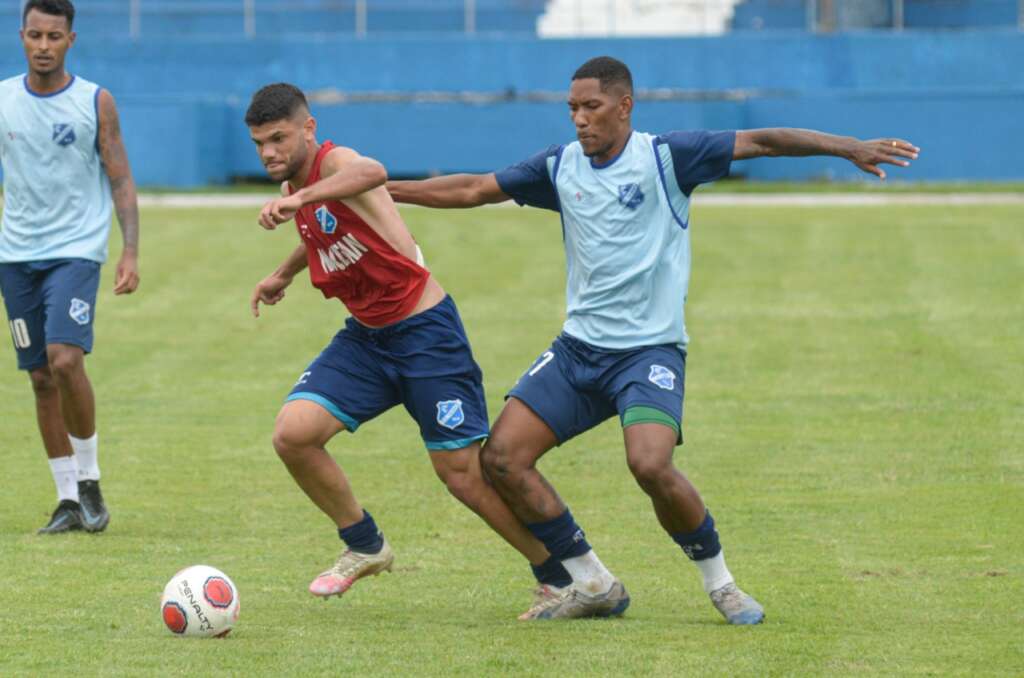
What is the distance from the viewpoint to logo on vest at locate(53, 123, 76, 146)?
911cm

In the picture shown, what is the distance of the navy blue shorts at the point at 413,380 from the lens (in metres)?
7.57

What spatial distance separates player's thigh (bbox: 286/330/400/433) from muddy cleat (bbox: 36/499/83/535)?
7.20 ft

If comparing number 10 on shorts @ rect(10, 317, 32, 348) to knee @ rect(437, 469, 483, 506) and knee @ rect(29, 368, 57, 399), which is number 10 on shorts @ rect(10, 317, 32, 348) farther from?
knee @ rect(437, 469, 483, 506)

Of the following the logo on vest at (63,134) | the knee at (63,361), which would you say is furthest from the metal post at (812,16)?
the knee at (63,361)

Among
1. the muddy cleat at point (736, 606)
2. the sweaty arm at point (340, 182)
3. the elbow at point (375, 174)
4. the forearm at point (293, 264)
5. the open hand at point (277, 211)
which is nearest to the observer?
the open hand at point (277, 211)

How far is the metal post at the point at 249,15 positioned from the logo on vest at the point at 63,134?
A: 34.9 metres

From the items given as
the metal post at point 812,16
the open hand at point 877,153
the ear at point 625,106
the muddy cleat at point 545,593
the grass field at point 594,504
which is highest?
the metal post at point 812,16

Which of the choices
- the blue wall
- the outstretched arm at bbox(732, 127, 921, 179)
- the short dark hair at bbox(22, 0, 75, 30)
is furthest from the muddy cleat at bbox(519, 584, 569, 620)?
the blue wall

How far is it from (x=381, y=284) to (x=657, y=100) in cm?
3175

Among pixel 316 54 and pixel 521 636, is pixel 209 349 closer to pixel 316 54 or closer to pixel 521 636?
pixel 521 636

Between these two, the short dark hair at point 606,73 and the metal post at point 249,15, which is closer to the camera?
the short dark hair at point 606,73

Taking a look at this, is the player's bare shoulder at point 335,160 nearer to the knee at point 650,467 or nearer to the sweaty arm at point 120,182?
the knee at point 650,467

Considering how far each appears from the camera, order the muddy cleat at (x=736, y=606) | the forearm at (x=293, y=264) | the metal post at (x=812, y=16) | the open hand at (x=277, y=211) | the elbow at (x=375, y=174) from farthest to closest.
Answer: the metal post at (x=812, y=16), the forearm at (x=293, y=264), the muddy cleat at (x=736, y=606), the elbow at (x=375, y=174), the open hand at (x=277, y=211)

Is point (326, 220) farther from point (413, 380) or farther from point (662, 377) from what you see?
point (662, 377)
